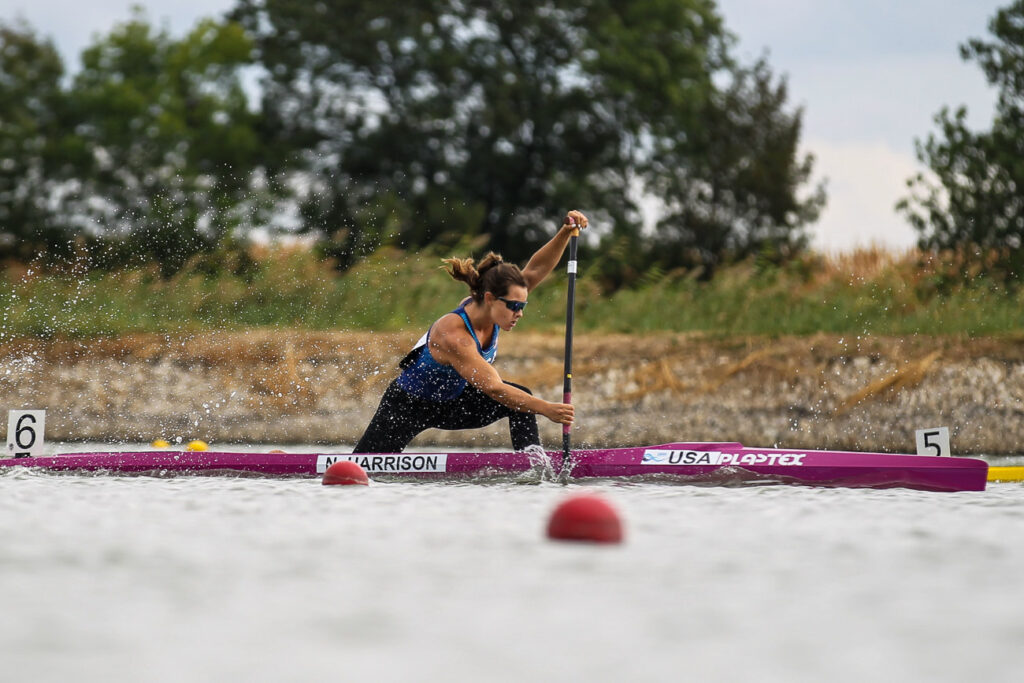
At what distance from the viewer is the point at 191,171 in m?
27.5

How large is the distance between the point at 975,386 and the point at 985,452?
3.07ft

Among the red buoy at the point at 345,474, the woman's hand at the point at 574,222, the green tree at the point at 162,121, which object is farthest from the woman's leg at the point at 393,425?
the green tree at the point at 162,121

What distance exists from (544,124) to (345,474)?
19.9m

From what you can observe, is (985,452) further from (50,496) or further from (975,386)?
(50,496)

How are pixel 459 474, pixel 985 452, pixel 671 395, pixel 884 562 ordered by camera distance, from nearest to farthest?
pixel 884 562 < pixel 459 474 < pixel 985 452 < pixel 671 395

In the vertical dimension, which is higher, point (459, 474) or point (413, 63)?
point (413, 63)

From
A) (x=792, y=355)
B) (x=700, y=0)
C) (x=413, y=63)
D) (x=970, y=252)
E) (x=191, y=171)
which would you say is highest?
(x=700, y=0)

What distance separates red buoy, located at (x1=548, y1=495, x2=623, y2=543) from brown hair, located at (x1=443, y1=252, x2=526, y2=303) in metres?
2.64

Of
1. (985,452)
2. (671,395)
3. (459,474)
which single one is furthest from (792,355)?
(459,474)

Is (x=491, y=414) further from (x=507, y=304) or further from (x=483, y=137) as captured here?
(x=483, y=137)

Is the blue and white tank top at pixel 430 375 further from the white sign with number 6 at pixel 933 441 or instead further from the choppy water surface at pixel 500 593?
the white sign with number 6 at pixel 933 441

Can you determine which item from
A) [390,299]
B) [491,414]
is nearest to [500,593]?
[491,414]

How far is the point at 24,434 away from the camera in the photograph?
8.49 m

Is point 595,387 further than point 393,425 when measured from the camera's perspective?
Yes
